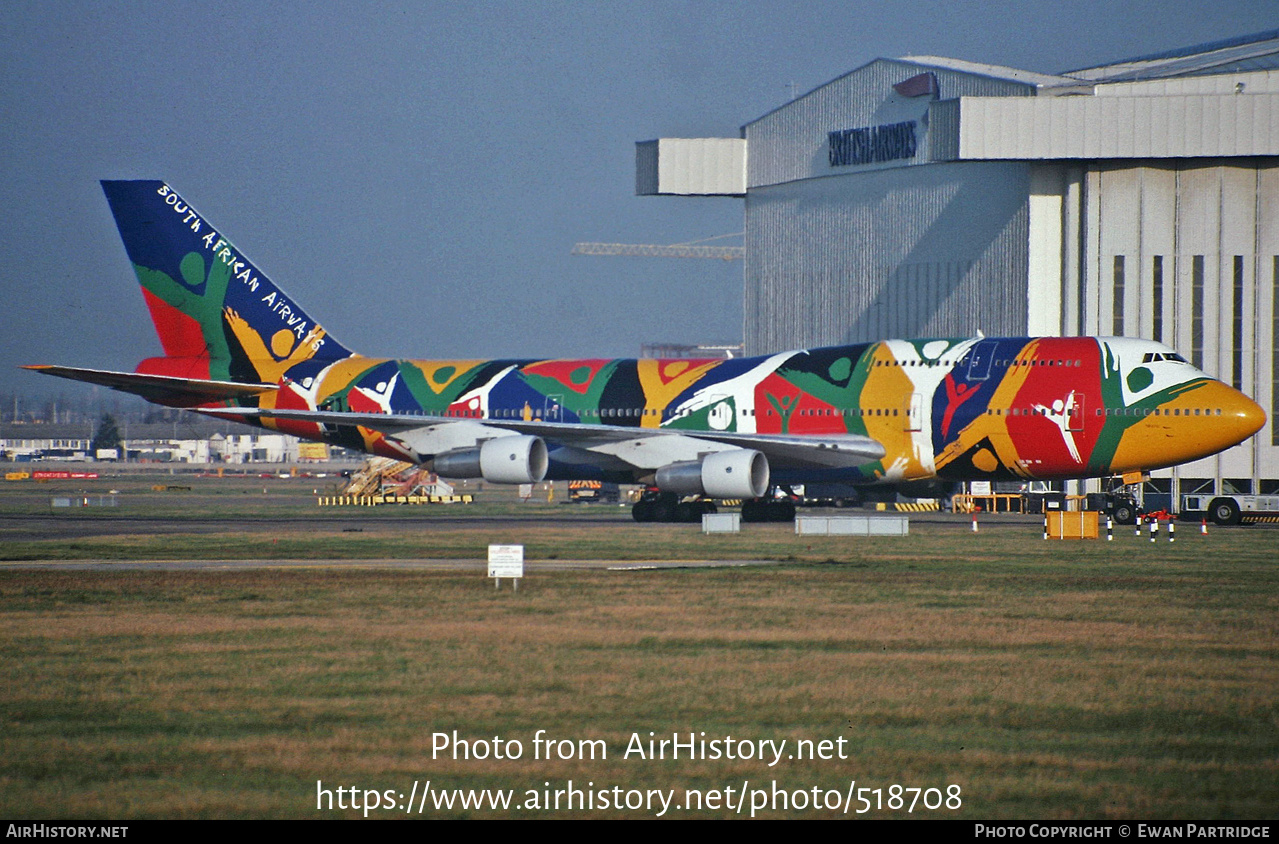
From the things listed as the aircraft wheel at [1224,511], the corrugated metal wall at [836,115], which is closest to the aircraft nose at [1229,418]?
the aircraft wheel at [1224,511]

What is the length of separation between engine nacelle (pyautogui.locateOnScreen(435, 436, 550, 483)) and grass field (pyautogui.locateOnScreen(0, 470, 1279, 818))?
1365 centimetres

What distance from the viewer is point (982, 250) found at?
67.9 meters

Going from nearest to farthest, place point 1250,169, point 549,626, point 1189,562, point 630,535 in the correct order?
point 549,626 → point 1189,562 → point 630,535 → point 1250,169

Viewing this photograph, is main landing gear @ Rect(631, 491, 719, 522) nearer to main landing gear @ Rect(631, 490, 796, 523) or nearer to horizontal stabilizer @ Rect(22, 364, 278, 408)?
main landing gear @ Rect(631, 490, 796, 523)

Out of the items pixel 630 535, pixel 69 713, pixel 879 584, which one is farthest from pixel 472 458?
pixel 69 713

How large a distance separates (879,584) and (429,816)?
16.3m

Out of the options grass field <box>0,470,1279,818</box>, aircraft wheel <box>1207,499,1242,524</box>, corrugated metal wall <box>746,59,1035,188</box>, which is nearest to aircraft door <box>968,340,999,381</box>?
grass field <box>0,470,1279,818</box>

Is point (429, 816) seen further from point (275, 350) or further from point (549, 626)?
point (275, 350)

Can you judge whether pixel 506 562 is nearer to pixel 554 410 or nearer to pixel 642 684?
pixel 642 684

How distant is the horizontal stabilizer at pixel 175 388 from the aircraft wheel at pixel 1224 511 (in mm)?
32197

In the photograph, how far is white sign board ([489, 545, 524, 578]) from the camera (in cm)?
2486

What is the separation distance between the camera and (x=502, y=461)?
41781 mm

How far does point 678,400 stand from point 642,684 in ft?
99.1

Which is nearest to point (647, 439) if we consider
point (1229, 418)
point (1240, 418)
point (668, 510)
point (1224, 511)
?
point (668, 510)
